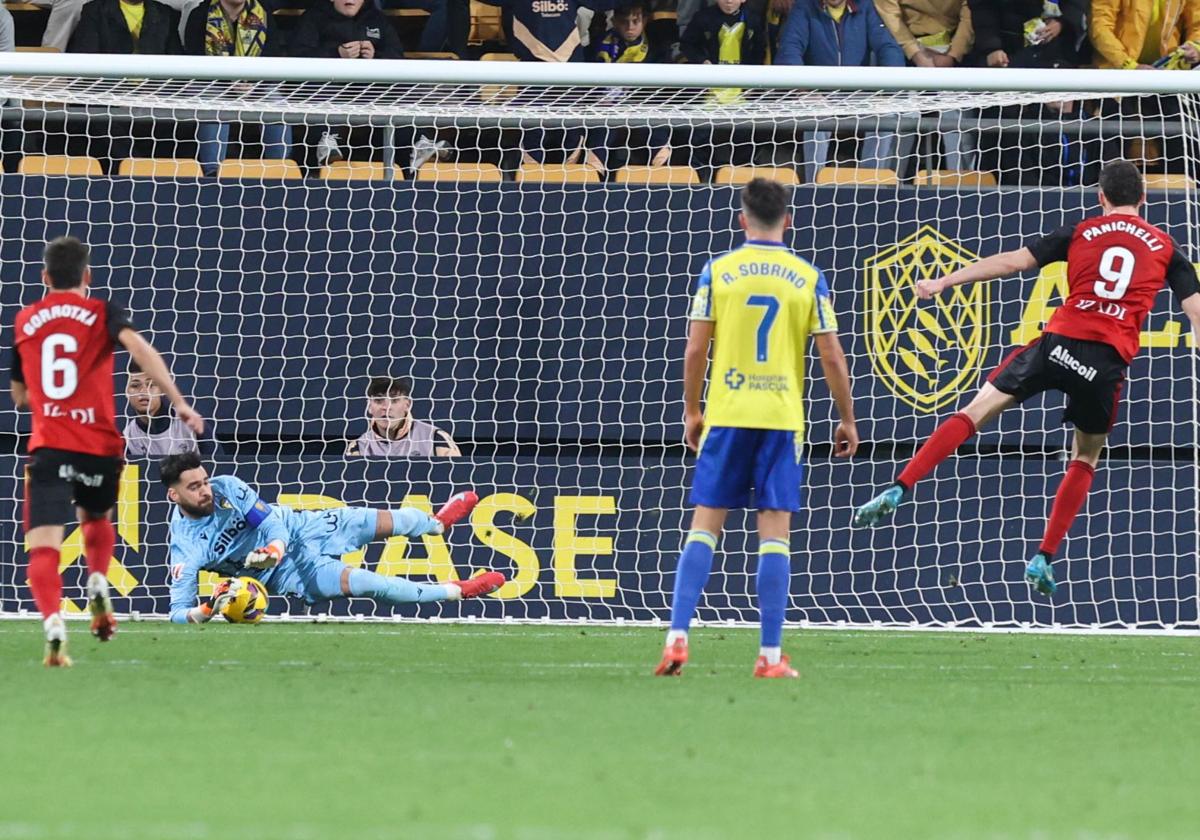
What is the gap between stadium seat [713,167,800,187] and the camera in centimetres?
1266

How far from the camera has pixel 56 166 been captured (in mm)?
12266

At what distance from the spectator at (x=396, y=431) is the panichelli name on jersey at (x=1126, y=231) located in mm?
4626

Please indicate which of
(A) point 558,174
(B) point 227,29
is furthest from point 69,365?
(B) point 227,29

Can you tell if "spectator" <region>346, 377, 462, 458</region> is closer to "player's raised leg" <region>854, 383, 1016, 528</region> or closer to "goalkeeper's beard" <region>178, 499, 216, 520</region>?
"goalkeeper's beard" <region>178, 499, 216, 520</region>

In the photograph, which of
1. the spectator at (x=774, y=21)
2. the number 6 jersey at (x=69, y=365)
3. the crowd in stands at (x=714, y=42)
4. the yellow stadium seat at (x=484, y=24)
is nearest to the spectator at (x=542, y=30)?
the crowd in stands at (x=714, y=42)

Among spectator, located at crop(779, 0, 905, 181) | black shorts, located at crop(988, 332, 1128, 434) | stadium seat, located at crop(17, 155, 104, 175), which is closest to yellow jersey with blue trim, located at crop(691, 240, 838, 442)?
black shorts, located at crop(988, 332, 1128, 434)

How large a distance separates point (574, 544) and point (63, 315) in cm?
509

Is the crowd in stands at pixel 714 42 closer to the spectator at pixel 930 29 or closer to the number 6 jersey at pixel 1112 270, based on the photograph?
the spectator at pixel 930 29

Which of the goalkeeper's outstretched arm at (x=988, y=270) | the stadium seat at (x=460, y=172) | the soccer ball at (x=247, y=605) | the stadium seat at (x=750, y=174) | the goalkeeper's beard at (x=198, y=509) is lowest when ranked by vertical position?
the soccer ball at (x=247, y=605)

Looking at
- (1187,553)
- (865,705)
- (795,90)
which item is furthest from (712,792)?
(1187,553)

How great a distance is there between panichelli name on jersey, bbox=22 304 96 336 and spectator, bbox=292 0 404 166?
5109mm

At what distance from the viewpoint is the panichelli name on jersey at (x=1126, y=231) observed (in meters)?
9.18

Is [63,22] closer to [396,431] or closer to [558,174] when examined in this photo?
[558,174]

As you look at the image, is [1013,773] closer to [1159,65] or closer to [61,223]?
[61,223]
